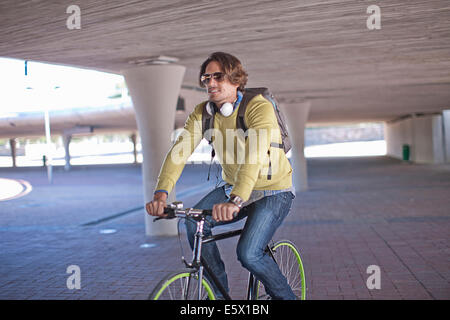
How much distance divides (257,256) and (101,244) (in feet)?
18.8

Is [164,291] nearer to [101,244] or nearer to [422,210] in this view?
[101,244]

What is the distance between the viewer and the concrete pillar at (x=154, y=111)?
884 cm

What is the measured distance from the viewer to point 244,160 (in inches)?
125

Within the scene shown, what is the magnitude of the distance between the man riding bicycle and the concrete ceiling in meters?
2.10

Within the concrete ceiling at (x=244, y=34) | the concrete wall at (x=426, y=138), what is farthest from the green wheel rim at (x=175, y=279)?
the concrete wall at (x=426, y=138)

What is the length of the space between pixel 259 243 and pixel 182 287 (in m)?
0.59

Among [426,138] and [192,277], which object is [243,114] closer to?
[192,277]

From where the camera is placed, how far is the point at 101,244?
8492mm

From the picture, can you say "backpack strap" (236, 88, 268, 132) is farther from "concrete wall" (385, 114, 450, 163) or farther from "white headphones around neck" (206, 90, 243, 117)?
"concrete wall" (385, 114, 450, 163)

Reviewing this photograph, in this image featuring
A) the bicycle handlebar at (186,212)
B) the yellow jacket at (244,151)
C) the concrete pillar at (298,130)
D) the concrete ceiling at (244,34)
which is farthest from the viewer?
the concrete pillar at (298,130)

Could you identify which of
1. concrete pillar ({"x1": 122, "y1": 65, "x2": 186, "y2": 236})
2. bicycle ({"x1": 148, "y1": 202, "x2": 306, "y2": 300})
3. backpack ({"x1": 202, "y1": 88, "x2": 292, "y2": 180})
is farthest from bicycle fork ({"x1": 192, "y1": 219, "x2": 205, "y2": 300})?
concrete pillar ({"x1": 122, "y1": 65, "x2": 186, "y2": 236})

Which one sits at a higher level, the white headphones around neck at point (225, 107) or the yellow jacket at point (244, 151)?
the white headphones around neck at point (225, 107)

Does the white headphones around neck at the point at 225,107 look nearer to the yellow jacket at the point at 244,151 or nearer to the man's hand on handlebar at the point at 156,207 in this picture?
the yellow jacket at the point at 244,151

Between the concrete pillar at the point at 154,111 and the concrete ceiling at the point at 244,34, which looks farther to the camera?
the concrete pillar at the point at 154,111
